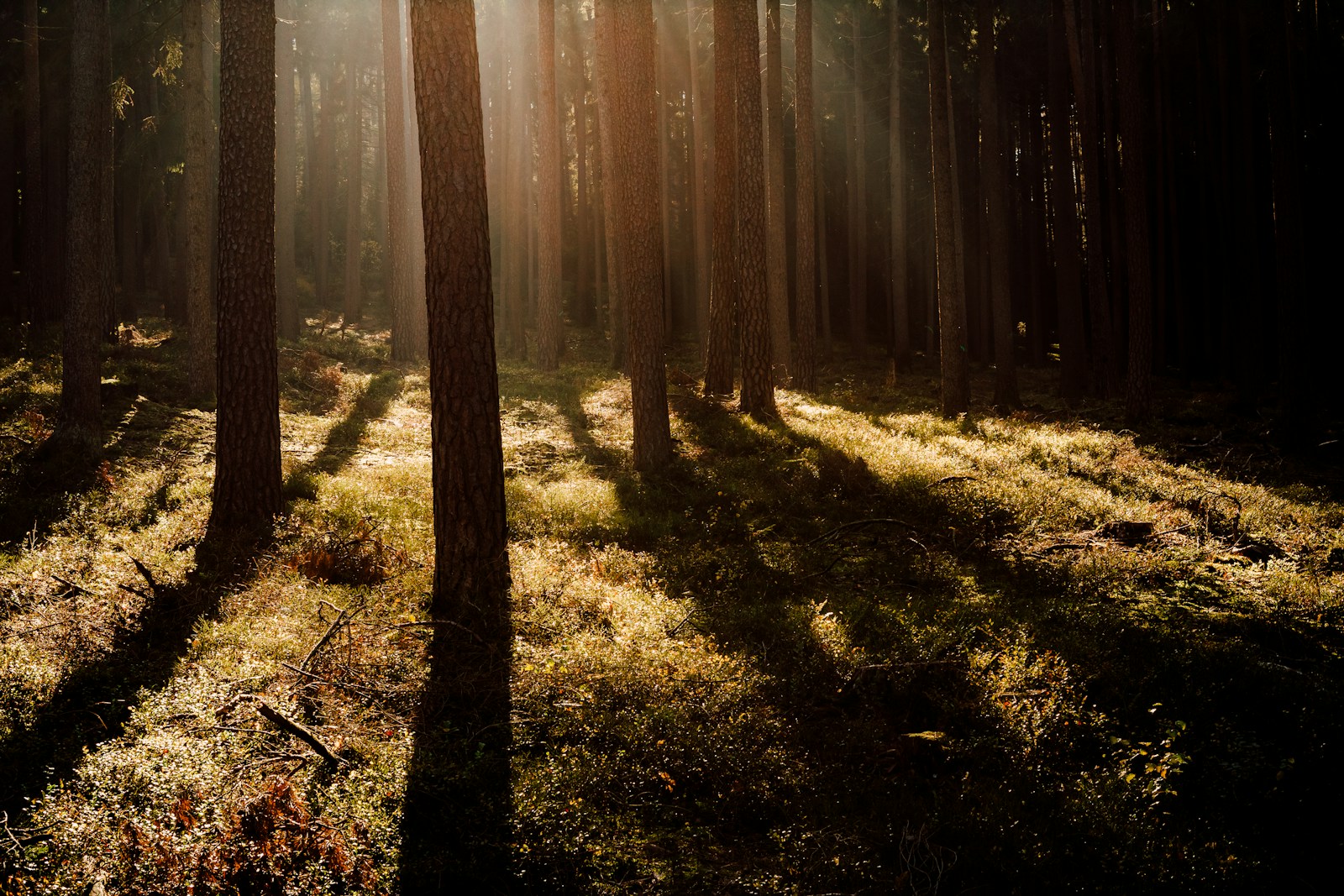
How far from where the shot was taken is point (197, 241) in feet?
48.1

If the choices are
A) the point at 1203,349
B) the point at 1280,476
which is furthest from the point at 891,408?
the point at 1203,349

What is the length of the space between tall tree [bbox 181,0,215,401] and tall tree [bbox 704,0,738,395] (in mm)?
9096

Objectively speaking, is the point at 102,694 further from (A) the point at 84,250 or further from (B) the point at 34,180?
(B) the point at 34,180

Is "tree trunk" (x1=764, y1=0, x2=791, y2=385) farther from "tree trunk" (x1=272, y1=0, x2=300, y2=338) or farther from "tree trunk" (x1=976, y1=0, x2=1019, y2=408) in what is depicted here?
"tree trunk" (x1=272, y1=0, x2=300, y2=338)

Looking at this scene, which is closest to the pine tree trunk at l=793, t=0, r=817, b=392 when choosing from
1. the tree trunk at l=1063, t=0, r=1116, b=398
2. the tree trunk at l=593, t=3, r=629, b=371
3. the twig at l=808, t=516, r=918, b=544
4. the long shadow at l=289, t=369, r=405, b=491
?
the tree trunk at l=593, t=3, r=629, b=371

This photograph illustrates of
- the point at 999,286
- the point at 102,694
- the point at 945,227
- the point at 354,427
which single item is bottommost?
the point at 102,694

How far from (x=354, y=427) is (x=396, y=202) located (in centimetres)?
987

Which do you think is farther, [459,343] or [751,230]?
[751,230]

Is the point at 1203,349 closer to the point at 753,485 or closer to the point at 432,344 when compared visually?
the point at 753,485

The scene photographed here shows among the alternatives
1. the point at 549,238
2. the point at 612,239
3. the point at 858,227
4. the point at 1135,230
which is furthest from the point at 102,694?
the point at 858,227

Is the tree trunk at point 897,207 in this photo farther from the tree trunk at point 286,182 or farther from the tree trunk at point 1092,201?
the tree trunk at point 286,182

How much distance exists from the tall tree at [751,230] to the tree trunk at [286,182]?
1437 centimetres

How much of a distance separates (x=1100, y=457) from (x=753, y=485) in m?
5.12

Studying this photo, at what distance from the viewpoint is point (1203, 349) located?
26.0 metres
